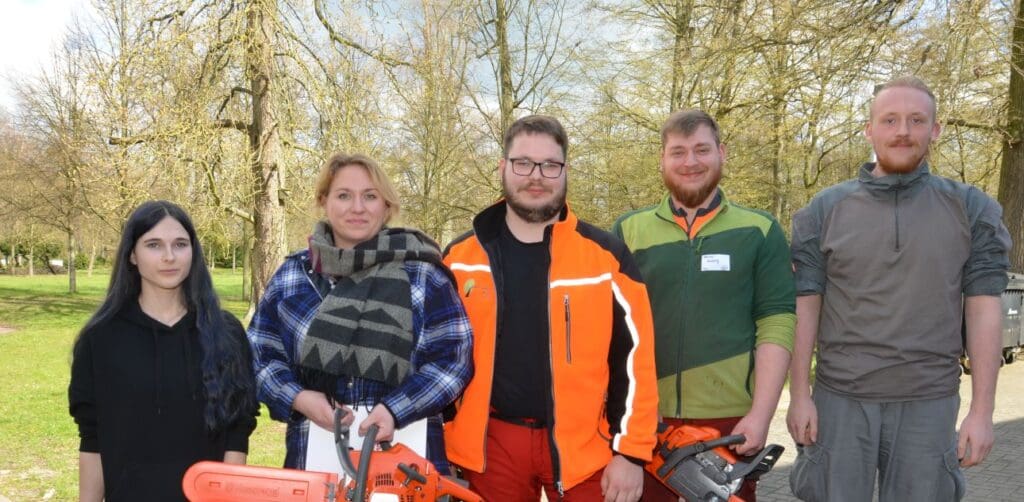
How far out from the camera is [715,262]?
314cm

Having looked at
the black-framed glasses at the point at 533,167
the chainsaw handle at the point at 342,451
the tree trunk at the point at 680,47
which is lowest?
the chainsaw handle at the point at 342,451

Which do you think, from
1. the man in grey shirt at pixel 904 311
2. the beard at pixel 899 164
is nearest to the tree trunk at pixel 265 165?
the man in grey shirt at pixel 904 311

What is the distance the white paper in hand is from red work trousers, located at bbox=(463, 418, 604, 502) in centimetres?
31

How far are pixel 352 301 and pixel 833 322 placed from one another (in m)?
2.00

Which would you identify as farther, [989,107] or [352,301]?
[989,107]

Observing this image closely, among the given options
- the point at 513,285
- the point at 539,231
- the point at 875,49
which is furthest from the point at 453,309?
the point at 875,49

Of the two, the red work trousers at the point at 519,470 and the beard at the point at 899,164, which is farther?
the beard at the point at 899,164

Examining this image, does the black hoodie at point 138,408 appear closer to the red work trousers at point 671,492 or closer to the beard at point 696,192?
the red work trousers at point 671,492

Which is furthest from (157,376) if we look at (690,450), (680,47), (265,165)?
(680,47)

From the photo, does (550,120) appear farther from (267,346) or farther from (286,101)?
(286,101)

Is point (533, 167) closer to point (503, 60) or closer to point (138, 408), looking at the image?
point (138, 408)

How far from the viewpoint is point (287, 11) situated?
10.5 m

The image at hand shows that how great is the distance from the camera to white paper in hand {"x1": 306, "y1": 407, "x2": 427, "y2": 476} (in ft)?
8.88

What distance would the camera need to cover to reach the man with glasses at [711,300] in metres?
3.14
